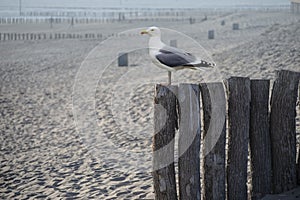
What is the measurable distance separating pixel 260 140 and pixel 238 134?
25cm

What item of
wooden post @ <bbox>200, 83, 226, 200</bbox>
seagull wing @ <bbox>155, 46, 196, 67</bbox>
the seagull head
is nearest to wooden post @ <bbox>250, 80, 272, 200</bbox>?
wooden post @ <bbox>200, 83, 226, 200</bbox>

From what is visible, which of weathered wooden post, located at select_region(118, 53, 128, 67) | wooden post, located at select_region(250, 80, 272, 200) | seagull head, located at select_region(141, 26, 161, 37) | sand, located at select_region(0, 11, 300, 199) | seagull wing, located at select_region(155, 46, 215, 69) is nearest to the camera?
seagull wing, located at select_region(155, 46, 215, 69)

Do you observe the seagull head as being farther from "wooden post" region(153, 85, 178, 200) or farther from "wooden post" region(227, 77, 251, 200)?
"wooden post" region(227, 77, 251, 200)

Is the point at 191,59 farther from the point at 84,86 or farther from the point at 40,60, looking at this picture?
the point at 40,60

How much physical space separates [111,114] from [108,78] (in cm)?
598

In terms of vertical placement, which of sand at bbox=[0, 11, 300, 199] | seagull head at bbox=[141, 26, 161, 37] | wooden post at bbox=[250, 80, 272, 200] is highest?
seagull head at bbox=[141, 26, 161, 37]

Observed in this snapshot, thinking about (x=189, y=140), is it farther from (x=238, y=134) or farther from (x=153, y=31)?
(x=153, y=31)

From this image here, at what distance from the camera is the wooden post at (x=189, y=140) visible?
4246 millimetres

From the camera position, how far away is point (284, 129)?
4.48 m

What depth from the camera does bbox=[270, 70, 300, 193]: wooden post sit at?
4418 mm

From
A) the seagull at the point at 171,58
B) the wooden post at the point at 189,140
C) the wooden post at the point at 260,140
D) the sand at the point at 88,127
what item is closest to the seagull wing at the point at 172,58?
the seagull at the point at 171,58

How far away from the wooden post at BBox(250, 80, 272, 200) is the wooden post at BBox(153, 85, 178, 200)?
804 millimetres

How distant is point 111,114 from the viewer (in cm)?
1162

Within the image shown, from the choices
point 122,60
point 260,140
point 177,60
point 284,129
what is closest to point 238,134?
point 260,140
